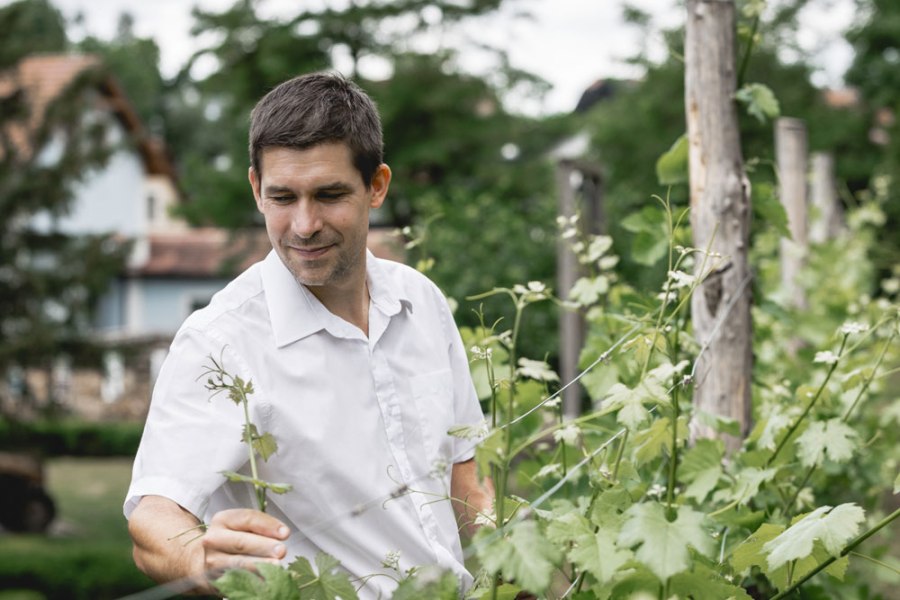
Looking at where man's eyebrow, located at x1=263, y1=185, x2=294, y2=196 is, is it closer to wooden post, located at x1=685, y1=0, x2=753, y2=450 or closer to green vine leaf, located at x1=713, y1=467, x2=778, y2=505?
green vine leaf, located at x1=713, y1=467, x2=778, y2=505

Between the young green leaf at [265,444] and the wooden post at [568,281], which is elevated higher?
the young green leaf at [265,444]

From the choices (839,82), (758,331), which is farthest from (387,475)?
(839,82)

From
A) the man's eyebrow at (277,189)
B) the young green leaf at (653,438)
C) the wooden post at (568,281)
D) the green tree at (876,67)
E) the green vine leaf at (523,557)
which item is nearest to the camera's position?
the green vine leaf at (523,557)

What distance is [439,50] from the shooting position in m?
16.8

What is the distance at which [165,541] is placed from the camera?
5.28 ft

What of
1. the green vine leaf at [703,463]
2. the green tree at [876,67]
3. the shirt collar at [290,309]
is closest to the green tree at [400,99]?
the green tree at [876,67]

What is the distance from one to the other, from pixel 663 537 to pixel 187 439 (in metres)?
0.69

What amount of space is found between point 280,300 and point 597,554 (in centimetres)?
70

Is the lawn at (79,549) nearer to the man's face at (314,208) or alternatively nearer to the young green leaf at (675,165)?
the young green leaf at (675,165)

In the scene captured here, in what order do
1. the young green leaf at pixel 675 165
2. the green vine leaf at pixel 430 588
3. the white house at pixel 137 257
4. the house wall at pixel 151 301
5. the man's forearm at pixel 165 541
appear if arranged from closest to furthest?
the green vine leaf at pixel 430 588 < the man's forearm at pixel 165 541 < the young green leaf at pixel 675 165 < the white house at pixel 137 257 < the house wall at pixel 151 301

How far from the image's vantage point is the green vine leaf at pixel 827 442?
2.22 metres

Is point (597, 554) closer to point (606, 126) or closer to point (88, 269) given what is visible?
point (88, 269)

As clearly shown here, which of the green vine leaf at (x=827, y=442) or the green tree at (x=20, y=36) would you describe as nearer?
the green vine leaf at (x=827, y=442)

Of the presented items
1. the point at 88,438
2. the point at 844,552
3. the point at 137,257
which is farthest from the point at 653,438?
the point at 137,257
